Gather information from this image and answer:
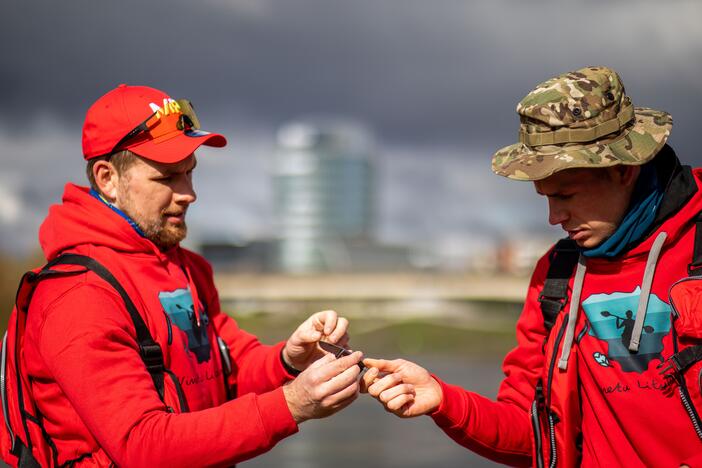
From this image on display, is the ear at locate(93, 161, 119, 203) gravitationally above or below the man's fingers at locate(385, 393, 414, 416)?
above

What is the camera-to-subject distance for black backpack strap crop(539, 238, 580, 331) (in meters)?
4.20

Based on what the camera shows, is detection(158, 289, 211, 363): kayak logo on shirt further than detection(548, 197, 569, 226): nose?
Yes

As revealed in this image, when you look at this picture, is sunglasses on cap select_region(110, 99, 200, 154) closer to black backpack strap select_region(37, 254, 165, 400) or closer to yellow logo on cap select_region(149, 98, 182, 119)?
yellow logo on cap select_region(149, 98, 182, 119)

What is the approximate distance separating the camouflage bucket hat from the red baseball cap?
64.4 inches

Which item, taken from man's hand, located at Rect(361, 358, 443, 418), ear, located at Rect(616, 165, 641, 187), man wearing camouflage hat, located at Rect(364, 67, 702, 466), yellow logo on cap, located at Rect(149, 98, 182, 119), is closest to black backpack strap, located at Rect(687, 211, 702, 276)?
man wearing camouflage hat, located at Rect(364, 67, 702, 466)

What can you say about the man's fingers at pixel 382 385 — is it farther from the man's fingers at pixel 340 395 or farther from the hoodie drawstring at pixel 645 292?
the hoodie drawstring at pixel 645 292

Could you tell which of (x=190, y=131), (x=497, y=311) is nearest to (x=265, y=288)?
(x=497, y=311)

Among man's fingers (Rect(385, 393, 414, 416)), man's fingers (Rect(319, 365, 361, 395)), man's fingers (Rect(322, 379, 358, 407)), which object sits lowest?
man's fingers (Rect(385, 393, 414, 416))

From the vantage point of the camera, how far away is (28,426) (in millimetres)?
4055

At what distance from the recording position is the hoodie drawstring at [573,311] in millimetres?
4051

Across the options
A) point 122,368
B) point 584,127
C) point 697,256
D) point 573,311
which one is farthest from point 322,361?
point 697,256

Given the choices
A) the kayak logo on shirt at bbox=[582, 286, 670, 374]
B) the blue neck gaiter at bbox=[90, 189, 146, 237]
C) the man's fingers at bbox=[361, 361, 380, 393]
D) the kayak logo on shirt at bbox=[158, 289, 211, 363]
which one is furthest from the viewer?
the blue neck gaiter at bbox=[90, 189, 146, 237]

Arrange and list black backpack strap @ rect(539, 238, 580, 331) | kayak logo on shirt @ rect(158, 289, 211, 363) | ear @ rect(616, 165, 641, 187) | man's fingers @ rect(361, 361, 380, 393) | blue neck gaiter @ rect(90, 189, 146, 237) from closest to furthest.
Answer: ear @ rect(616, 165, 641, 187), black backpack strap @ rect(539, 238, 580, 331), man's fingers @ rect(361, 361, 380, 393), kayak logo on shirt @ rect(158, 289, 211, 363), blue neck gaiter @ rect(90, 189, 146, 237)

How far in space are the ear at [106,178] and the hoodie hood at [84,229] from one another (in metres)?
0.09
